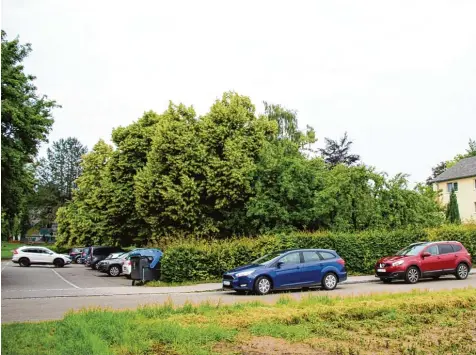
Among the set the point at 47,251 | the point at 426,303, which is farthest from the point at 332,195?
the point at 47,251

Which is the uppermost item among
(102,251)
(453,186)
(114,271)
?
(453,186)

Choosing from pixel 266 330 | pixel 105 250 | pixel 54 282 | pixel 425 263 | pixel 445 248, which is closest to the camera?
pixel 266 330

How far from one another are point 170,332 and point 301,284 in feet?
34.6

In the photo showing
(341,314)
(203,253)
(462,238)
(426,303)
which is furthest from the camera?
(462,238)

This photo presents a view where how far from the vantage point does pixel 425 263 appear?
21.4m

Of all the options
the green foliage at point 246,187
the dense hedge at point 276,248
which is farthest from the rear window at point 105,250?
the dense hedge at point 276,248

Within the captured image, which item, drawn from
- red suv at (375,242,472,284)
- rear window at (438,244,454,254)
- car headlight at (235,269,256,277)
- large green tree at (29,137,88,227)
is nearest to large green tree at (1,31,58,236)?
car headlight at (235,269,256,277)

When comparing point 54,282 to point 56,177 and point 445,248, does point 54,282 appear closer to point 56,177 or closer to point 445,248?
point 445,248

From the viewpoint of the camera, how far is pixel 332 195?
99.5 feet

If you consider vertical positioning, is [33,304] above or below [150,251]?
below

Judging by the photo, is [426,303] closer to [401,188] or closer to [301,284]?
[301,284]

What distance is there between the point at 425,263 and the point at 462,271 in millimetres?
2283

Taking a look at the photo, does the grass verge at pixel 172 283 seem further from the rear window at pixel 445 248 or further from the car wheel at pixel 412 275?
the rear window at pixel 445 248

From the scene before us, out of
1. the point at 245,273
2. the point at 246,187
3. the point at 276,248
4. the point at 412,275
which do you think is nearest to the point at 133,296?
the point at 245,273
